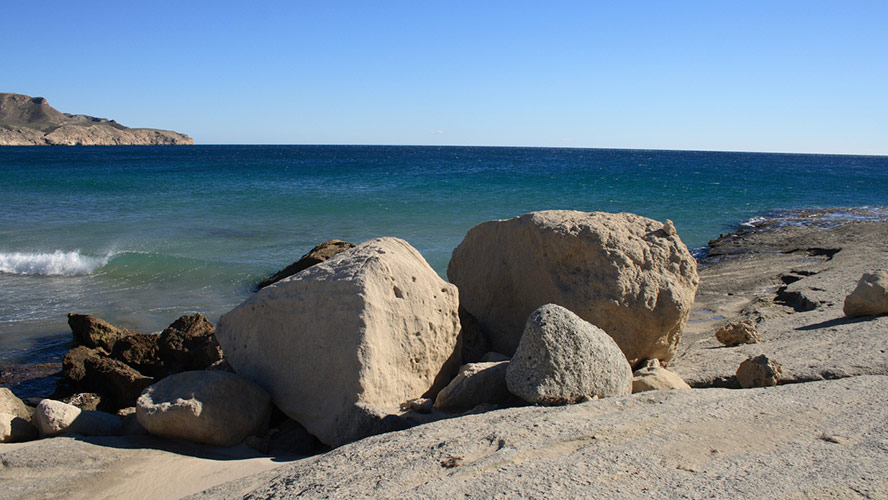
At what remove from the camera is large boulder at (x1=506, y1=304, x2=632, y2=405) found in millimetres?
3795

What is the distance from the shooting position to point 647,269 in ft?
16.8

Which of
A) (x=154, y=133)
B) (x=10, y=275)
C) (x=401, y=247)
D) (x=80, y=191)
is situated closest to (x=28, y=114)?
(x=154, y=133)

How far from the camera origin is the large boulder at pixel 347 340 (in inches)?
162

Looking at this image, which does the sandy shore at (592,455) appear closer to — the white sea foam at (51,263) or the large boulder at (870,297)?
the large boulder at (870,297)

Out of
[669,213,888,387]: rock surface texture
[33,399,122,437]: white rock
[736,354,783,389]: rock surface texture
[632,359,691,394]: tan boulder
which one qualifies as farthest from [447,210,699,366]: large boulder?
[33,399,122,437]: white rock

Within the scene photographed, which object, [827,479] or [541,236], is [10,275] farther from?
[827,479]

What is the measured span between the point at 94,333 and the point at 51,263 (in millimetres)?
6155

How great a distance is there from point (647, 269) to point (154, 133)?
14370cm

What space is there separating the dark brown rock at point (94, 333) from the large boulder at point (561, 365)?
217 inches

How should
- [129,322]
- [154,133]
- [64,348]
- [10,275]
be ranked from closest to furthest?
[64,348]
[129,322]
[10,275]
[154,133]

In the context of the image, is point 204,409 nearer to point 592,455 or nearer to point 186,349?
point 592,455

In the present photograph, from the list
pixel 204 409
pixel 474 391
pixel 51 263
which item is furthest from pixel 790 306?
pixel 51 263

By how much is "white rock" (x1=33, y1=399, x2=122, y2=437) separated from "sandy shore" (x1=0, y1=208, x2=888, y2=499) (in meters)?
0.23

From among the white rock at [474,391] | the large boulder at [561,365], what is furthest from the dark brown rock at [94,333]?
the large boulder at [561,365]
